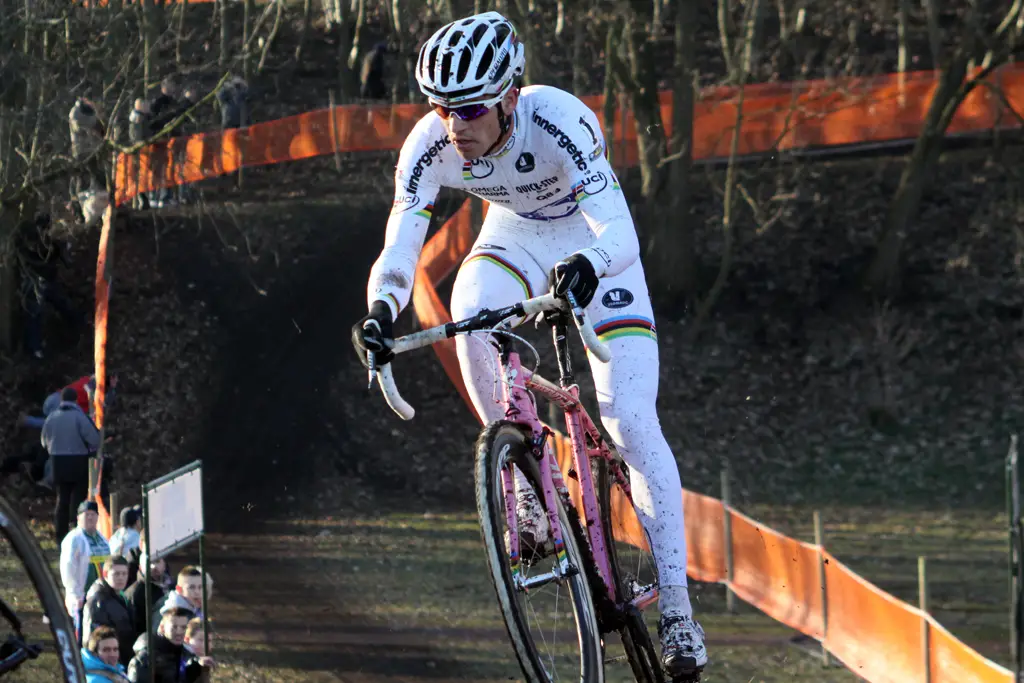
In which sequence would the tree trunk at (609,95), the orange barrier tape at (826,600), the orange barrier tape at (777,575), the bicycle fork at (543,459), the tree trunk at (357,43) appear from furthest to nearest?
the tree trunk at (357,43) → the tree trunk at (609,95) → the orange barrier tape at (777,575) → the orange barrier tape at (826,600) → the bicycle fork at (543,459)

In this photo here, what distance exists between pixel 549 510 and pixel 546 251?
1.29 metres

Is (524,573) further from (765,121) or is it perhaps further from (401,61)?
(401,61)

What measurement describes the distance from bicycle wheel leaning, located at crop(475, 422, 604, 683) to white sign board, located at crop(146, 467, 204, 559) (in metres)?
4.79

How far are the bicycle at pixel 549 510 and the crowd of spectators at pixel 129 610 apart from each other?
4175mm

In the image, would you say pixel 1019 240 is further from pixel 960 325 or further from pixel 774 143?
pixel 774 143

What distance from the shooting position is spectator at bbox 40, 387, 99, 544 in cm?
1546

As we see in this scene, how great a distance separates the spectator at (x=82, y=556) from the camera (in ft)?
38.5

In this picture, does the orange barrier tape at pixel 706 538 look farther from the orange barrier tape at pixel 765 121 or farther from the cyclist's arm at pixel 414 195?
the orange barrier tape at pixel 765 121

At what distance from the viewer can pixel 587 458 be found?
5.59 meters

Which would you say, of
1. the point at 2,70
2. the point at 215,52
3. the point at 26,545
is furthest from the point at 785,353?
the point at 26,545

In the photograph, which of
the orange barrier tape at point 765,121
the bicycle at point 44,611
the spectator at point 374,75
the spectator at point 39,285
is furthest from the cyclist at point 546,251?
the spectator at point 374,75

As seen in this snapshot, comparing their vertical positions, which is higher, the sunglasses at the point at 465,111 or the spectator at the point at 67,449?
the sunglasses at the point at 465,111

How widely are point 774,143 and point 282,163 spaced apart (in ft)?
29.5

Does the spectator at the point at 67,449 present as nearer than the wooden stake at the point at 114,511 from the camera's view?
No
